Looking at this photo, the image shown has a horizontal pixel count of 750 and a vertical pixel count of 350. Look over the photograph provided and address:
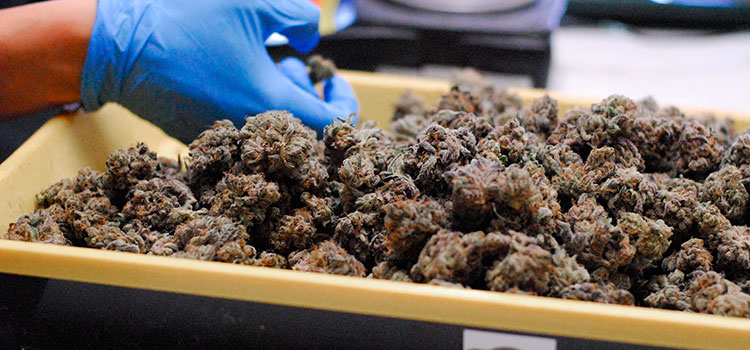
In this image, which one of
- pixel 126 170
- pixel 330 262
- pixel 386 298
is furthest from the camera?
pixel 126 170

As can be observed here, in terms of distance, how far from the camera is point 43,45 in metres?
1.01

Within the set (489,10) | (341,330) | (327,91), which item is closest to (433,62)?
(489,10)

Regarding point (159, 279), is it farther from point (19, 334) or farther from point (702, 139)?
point (702, 139)

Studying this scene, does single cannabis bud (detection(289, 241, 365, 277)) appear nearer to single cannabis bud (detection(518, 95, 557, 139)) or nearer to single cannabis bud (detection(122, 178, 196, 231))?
single cannabis bud (detection(122, 178, 196, 231))

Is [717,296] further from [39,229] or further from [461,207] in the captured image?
[39,229]

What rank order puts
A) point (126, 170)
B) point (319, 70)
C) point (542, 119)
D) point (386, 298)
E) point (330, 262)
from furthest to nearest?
point (319, 70) < point (542, 119) < point (126, 170) < point (330, 262) < point (386, 298)

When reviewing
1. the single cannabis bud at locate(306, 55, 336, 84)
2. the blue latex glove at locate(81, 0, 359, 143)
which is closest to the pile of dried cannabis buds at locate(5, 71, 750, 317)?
the blue latex glove at locate(81, 0, 359, 143)

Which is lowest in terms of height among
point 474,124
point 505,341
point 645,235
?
point 505,341

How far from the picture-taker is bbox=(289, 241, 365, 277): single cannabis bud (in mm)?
761

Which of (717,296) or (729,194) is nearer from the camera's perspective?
(717,296)

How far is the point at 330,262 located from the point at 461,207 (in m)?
0.19

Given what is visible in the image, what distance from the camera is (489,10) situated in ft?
6.09

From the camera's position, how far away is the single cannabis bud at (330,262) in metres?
0.76

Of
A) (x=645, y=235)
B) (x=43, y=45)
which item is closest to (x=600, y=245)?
(x=645, y=235)
